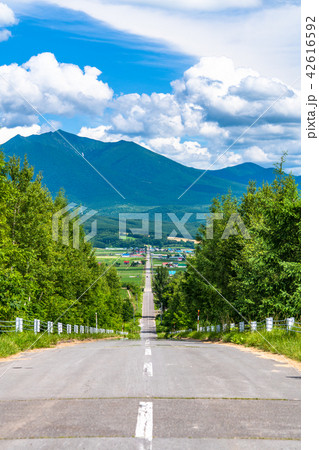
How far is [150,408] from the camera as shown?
22.6 ft

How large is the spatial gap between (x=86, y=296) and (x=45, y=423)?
5101 centimetres

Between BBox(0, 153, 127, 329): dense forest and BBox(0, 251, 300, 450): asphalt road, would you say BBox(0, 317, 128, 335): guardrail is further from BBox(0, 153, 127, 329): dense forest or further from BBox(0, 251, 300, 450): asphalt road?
BBox(0, 251, 300, 450): asphalt road

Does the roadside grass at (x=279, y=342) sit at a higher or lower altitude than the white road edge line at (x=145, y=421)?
lower

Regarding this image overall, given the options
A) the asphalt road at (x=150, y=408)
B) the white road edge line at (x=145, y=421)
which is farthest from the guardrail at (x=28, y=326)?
the white road edge line at (x=145, y=421)

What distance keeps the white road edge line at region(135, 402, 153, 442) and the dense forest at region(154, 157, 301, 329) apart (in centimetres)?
1451

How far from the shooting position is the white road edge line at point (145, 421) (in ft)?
18.2

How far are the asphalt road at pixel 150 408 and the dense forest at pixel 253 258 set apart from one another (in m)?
11.7

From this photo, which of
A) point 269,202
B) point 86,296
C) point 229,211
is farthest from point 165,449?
point 86,296

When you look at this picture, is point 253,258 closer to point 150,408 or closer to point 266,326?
point 266,326

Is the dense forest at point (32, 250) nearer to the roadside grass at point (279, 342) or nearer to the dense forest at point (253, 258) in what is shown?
the roadside grass at point (279, 342)

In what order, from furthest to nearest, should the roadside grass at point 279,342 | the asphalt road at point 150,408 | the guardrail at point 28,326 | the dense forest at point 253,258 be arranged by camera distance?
1. the dense forest at point 253,258
2. the guardrail at point 28,326
3. the roadside grass at point 279,342
4. the asphalt road at point 150,408

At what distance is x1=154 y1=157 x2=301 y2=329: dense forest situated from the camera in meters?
23.2
